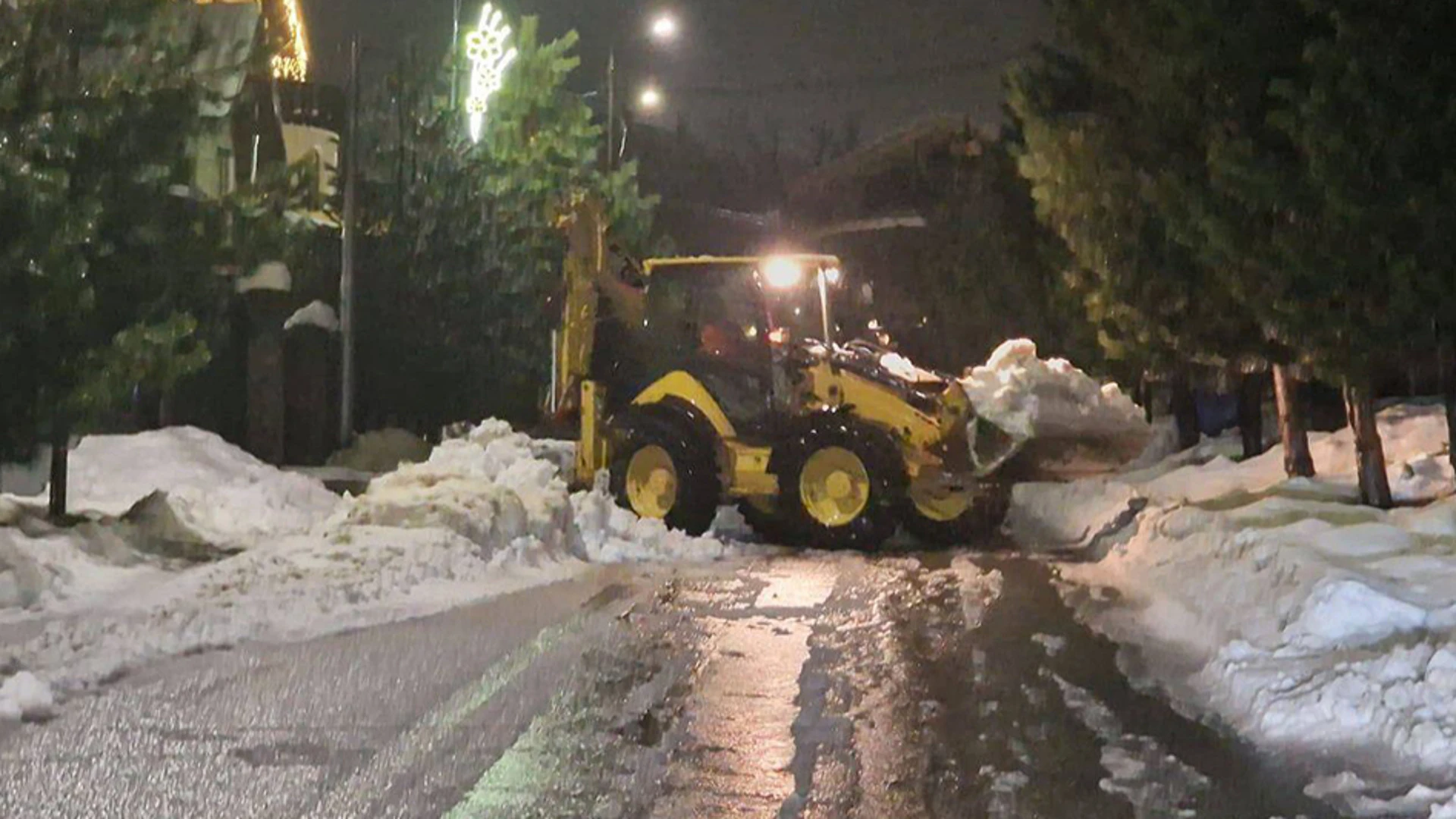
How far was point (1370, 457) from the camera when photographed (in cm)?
1535

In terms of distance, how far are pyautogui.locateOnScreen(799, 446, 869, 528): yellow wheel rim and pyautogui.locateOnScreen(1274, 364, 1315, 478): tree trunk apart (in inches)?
200

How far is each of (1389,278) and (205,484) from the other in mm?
12283

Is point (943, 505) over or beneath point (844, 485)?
beneath

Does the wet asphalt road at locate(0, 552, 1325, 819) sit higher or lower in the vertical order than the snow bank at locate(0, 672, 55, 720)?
lower

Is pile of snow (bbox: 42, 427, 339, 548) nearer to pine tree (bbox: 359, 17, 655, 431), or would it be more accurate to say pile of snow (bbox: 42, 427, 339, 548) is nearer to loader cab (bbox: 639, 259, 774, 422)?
loader cab (bbox: 639, 259, 774, 422)

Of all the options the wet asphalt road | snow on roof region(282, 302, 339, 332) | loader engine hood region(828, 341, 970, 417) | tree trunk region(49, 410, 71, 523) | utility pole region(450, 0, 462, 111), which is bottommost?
the wet asphalt road

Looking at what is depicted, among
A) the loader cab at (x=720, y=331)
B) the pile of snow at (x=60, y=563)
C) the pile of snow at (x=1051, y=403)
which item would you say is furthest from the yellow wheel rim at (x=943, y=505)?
the pile of snow at (x=60, y=563)

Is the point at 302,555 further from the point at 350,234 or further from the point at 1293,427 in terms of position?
the point at 1293,427

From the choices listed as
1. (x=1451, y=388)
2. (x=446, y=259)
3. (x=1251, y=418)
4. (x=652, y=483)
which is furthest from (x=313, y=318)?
(x=1451, y=388)

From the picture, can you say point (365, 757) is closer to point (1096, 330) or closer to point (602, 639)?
point (602, 639)

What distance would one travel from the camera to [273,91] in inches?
1194

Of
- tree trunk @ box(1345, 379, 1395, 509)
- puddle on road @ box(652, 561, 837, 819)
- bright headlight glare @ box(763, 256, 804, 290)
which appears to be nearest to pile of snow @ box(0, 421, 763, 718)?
puddle on road @ box(652, 561, 837, 819)

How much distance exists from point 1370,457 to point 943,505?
452 centimetres

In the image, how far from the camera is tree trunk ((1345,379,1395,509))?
50.0 ft
